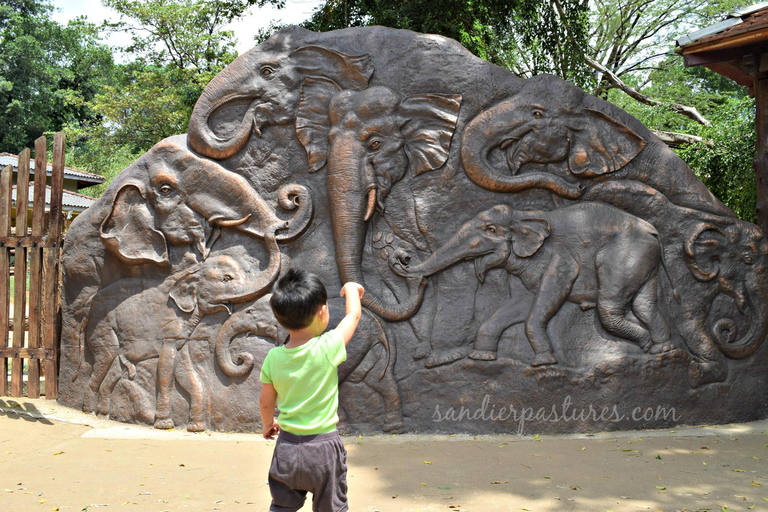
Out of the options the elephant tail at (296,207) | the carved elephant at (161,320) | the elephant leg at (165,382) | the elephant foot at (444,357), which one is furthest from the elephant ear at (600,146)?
the elephant leg at (165,382)

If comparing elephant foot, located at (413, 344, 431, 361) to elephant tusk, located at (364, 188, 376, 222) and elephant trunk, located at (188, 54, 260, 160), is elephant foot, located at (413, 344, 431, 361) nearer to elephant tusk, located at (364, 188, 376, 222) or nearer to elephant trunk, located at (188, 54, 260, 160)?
elephant tusk, located at (364, 188, 376, 222)

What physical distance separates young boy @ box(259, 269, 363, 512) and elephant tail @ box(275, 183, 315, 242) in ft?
9.42

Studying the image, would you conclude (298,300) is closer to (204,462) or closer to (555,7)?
(204,462)

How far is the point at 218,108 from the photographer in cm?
543

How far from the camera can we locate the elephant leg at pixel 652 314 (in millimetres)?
5023

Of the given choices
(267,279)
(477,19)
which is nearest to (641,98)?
(477,19)

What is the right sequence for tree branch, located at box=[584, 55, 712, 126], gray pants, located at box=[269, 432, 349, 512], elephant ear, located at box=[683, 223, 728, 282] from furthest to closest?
1. tree branch, located at box=[584, 55, 712, 126]
2. elephant ear, located at box=[683, 223, 728, 282]
3. gray pants, located at box=[269, 432, 349, 512]

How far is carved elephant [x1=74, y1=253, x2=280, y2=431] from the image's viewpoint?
5125mm

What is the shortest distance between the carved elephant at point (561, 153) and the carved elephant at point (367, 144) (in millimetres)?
288

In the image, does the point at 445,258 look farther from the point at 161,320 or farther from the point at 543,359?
the point at 161,320

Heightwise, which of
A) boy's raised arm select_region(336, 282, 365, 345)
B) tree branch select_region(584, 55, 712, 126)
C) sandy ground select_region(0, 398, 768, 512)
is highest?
tree branch select_region(584, 55, 712, 126)

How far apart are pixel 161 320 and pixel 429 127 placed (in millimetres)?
2621

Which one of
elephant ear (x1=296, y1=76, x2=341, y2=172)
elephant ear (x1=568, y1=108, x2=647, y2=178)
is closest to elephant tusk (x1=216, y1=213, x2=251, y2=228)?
elephant ear (x1=296, y1=76, x2=341, y2=172)

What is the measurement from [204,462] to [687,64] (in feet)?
16.9
